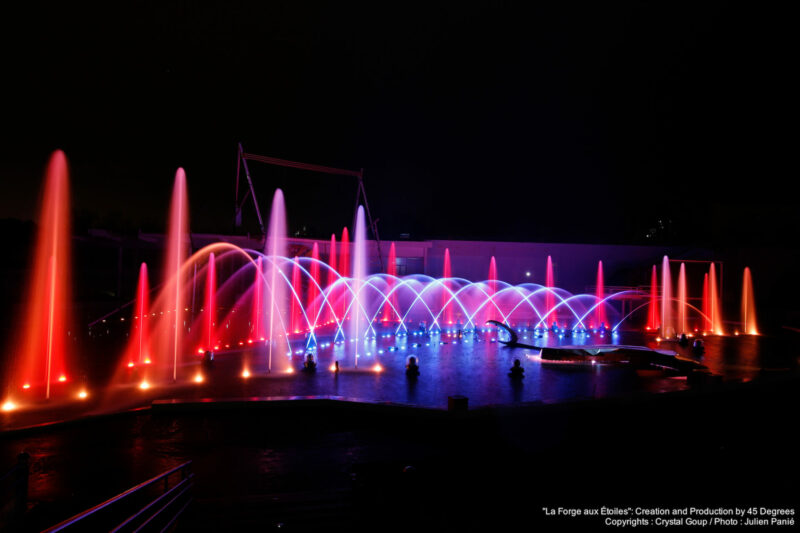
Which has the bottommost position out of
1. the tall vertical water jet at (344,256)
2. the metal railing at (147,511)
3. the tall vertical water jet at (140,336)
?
the metal railing at (147,511)

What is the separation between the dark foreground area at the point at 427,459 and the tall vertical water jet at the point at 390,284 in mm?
26158

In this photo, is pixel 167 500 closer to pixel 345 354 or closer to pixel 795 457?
pixel 795 457

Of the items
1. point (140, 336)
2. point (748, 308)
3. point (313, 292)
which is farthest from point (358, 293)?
point (748, 308)

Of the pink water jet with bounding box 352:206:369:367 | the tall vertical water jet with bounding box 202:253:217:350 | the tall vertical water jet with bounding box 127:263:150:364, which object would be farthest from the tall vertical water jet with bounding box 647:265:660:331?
the tall vertical water jet with bounding box 127:263:150:364

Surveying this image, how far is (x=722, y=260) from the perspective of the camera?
148 ft

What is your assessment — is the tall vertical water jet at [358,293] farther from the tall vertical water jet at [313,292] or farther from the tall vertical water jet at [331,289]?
the tall vertical water jet at [313,292]

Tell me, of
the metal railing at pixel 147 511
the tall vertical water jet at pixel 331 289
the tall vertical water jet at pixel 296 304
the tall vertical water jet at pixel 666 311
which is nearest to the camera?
the metal railing at pixel 147 511

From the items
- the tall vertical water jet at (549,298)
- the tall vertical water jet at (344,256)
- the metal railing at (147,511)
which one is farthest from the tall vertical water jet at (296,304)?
the metal railing at (147,511)

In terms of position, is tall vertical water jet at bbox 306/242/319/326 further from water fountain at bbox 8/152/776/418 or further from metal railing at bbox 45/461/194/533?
metal railing at bbox 45/461/194/533

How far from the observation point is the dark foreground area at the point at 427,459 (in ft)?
21.1

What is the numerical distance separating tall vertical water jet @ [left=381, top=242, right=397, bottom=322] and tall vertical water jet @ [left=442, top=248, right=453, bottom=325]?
439cm

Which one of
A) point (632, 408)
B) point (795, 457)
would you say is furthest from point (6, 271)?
point (795, 457)

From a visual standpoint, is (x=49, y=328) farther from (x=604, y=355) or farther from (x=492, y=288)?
(x=492, y=288)

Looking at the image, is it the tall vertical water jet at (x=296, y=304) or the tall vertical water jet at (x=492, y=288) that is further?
the tall vertical water jet at (x=492, y=288)
